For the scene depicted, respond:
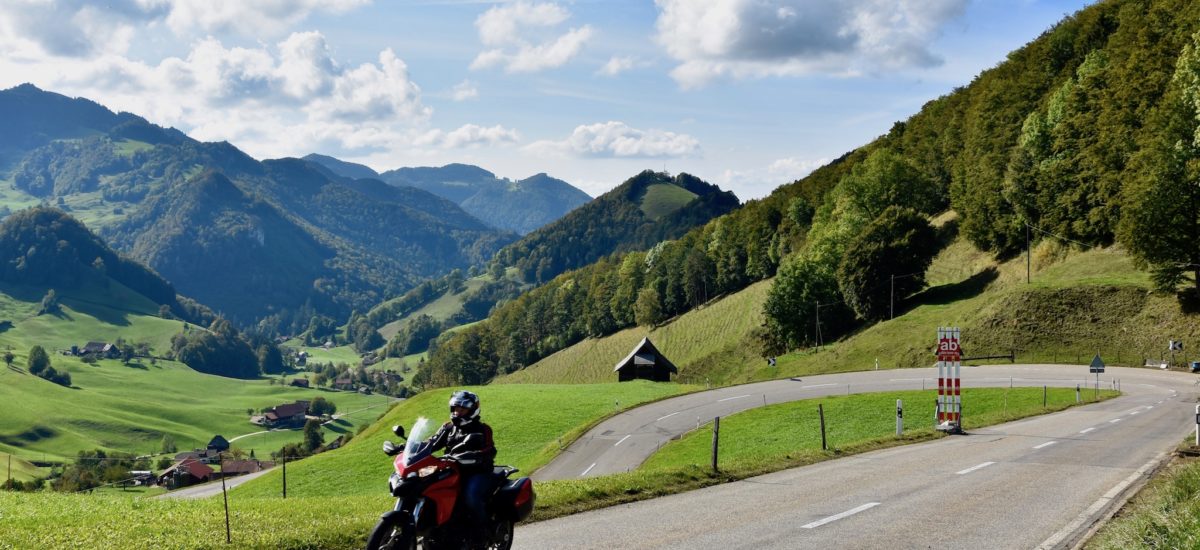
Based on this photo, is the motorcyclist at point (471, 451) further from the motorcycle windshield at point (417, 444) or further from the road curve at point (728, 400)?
the road curve at point (728, 400)

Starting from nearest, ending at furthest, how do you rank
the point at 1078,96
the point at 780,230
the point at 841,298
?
the point at 1078,96 → the point at 841,298 → the point at 780,230

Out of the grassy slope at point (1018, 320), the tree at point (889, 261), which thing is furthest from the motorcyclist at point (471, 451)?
the tree at point (889, 261)

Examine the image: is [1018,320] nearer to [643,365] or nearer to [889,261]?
[889,261]

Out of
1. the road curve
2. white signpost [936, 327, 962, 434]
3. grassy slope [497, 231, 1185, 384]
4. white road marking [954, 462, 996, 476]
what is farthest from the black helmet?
grassy slope [497, 231, 1185, 384]

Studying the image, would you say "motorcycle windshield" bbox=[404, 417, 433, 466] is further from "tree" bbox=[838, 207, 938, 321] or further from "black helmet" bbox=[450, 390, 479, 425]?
"tree" bbox=[838, 207, 938, 321]

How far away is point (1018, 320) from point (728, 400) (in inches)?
1175

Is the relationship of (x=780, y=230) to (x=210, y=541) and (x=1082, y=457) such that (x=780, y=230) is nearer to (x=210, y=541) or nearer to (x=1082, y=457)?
(x=1082, y=457)

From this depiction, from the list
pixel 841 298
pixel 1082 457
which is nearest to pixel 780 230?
pixel 841 298

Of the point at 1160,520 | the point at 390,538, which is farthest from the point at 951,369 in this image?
the point at 390,538

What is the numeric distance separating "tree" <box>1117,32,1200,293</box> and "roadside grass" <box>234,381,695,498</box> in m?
40.5

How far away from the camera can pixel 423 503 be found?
30.5ft

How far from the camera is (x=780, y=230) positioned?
144 meters

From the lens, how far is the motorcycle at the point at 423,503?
9039mm

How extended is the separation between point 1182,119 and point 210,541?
250ft
